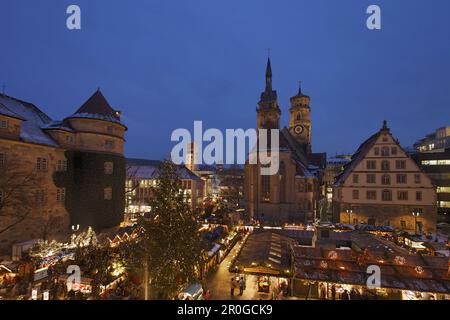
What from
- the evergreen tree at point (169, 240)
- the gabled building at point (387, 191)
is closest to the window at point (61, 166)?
the evergreen tree at point (169, 240)

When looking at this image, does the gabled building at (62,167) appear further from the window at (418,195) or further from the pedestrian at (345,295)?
the window at (418,195)

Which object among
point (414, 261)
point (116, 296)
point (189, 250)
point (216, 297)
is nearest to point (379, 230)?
point (414, 261)

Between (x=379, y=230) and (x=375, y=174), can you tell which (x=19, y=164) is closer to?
(x=379, y=230)

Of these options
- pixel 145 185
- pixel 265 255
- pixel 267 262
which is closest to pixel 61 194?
pixel 265 255

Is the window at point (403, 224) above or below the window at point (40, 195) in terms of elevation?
below

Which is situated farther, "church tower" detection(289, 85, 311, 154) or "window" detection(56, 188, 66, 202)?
"church tower" detection(289, 85, 311, 154)

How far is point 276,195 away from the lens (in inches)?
1635

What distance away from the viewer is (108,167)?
29047 mm

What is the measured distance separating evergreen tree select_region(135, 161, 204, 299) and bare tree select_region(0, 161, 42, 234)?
14.5 meters

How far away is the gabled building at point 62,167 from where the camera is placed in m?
21.3

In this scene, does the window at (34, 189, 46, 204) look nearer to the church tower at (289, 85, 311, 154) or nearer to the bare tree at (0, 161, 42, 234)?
the bare tree at (0, 161, 42, 234)

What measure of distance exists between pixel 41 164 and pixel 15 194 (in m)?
4.44

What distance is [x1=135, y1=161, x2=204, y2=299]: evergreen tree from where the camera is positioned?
1134cm

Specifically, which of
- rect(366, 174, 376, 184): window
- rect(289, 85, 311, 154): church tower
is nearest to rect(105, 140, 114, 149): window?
rect(366, 174, 376, 184): window
